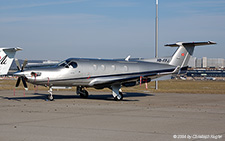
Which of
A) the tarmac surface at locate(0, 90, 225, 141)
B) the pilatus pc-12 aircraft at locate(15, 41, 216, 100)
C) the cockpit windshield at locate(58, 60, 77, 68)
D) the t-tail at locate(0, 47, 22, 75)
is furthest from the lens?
the t-tail at locate(0, 47, 22, 75)

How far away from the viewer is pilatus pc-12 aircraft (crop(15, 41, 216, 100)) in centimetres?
2303

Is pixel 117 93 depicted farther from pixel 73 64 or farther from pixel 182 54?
pixel 182 54

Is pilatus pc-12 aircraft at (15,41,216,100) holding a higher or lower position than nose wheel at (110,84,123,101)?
higher

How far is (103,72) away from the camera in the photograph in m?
26.1

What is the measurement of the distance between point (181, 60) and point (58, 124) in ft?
63.9

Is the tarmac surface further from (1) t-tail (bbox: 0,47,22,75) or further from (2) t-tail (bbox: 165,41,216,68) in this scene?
(1) t-tail (bbox: 0,47,22,75)

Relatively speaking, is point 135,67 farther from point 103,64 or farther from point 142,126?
point 142,126

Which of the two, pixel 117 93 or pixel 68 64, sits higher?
pixel 68 64

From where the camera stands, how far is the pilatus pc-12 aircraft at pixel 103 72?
23.0 metres

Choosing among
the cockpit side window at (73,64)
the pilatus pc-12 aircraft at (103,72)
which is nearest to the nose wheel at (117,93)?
the pilatus pc-12 aircraft at (103,72)

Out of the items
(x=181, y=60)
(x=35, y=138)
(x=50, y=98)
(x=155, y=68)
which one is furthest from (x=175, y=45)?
(x=35, y=138)

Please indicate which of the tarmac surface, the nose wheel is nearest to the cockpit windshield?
the nose wheel

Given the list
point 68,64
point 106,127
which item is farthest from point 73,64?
point 106,127

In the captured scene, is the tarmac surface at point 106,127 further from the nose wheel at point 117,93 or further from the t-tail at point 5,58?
the t-tail at point 5,58
